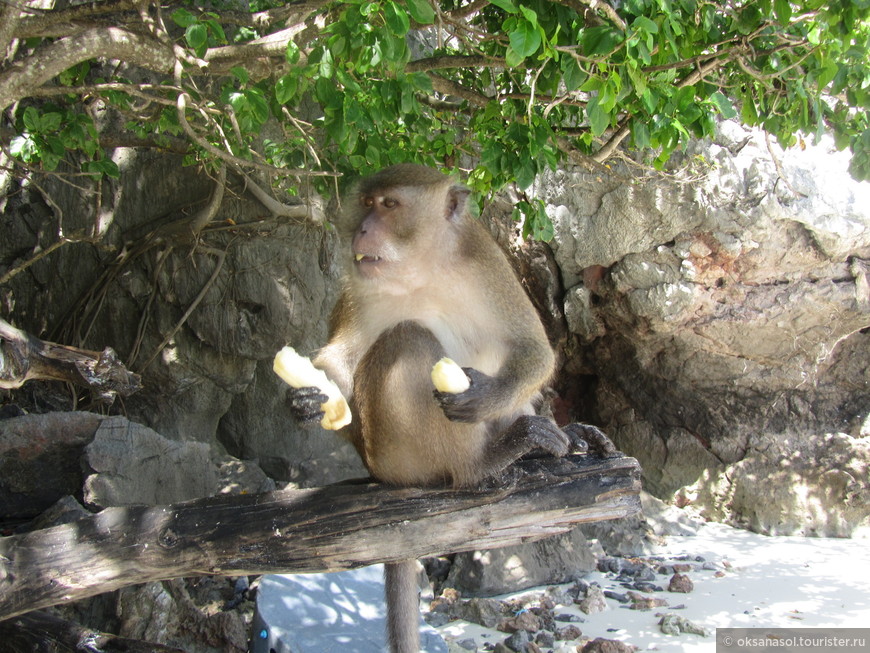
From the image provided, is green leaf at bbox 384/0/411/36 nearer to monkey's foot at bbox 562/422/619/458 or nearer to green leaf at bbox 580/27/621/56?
green leaf at bbox 580/27/621/56

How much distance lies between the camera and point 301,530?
307 cm

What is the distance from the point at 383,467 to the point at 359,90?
5.64 feet

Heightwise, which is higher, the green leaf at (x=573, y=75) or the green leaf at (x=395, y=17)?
the green leaf at (x=395, y=17)

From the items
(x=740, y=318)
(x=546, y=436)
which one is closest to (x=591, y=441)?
(x=546, y=436)

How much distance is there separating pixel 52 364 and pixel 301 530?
1348 millimetres

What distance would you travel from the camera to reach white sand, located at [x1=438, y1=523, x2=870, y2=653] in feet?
15.8

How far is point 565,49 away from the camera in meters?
2.69

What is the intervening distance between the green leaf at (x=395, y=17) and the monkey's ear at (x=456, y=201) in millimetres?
1236

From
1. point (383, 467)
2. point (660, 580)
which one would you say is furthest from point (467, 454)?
point (660, 580)

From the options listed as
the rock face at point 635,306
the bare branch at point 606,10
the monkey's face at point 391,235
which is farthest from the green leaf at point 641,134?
the rock face at point 635,306

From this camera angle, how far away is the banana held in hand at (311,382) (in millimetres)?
2975

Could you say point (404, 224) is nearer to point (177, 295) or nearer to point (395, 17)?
point (395, 17)

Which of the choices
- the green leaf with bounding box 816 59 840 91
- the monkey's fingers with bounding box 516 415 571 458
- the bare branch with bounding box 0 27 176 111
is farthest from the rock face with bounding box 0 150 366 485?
the green leaf with bounding box 816 59 840 91

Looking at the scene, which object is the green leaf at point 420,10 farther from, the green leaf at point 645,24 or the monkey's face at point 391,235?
the monkey's face at point 391,235
